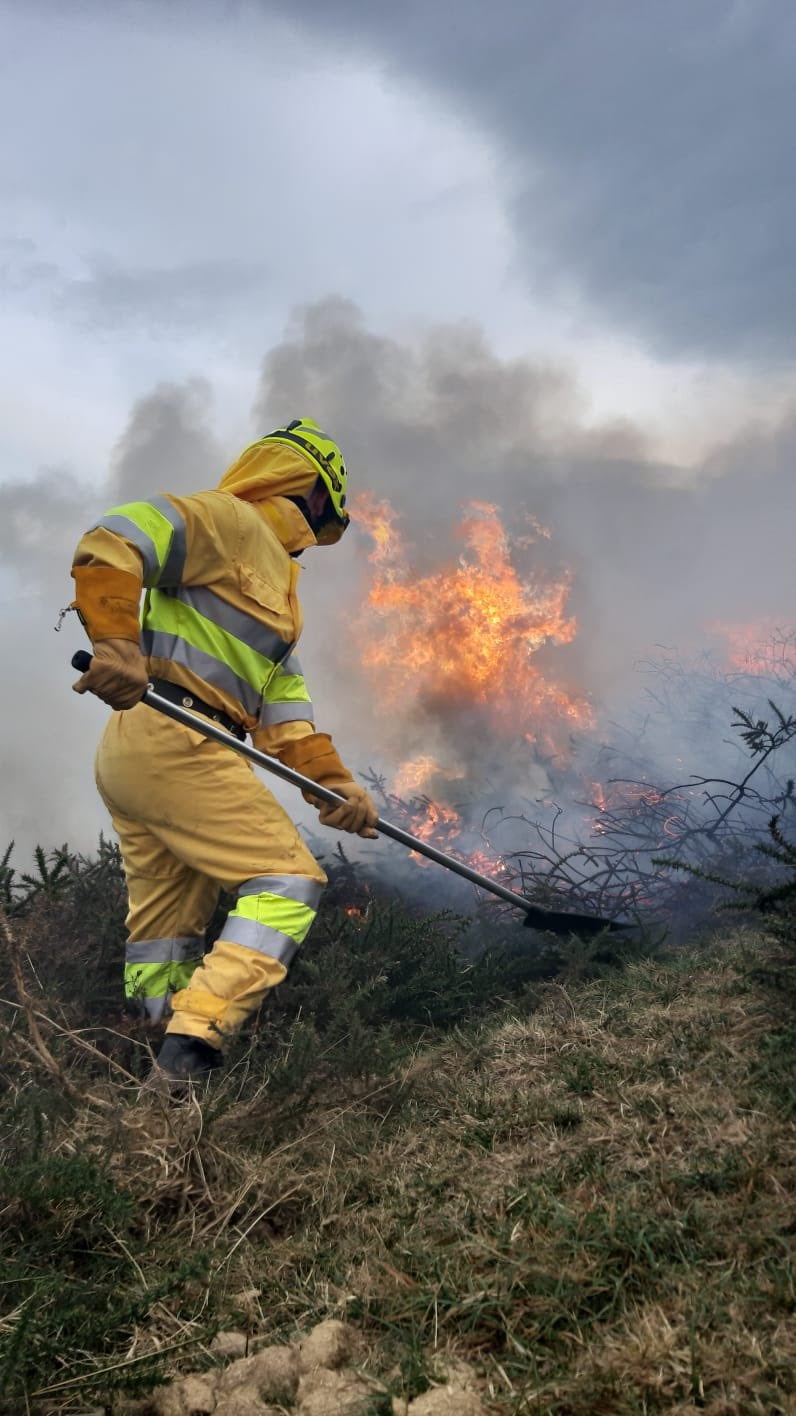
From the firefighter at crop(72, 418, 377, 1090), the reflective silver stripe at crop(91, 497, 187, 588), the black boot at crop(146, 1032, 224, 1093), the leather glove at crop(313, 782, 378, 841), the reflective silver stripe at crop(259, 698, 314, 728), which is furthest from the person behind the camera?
the reflective silver stripe at crop(259, 698, 314, 728)

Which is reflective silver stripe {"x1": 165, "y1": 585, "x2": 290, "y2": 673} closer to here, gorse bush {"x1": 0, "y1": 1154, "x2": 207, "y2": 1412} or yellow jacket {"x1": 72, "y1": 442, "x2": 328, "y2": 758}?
yellow jacket {"x1": 72, "y1": 442, "x2": 328, "y2": 758}

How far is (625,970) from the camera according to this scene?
5.01 metres

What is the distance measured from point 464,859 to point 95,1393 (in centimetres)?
617

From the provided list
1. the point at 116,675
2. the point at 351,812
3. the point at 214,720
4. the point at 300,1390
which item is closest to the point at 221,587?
the point at 214,720

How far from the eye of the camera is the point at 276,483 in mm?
4762

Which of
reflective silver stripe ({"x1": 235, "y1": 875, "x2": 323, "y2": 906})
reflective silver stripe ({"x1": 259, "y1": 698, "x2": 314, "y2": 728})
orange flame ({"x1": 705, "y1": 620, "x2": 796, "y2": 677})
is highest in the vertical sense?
orange flame ({"x1": 705, "y1": 620, "x2": 796, "y2": 677})

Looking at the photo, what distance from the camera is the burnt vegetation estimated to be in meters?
2.01

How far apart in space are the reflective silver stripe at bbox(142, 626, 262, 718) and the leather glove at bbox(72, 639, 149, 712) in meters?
0.44

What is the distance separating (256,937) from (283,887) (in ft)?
0.78

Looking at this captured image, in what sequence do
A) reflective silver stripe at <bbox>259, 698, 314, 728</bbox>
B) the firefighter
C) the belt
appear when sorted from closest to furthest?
the firefighter → the belt → reflective silver stripe at <bbox>259, 698, 314, 728</bbox>

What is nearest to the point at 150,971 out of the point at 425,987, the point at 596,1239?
the point at 425,987

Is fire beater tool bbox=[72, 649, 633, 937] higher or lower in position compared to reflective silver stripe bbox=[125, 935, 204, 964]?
higher

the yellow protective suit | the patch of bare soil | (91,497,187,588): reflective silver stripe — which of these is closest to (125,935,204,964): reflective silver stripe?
the yellow protective suit

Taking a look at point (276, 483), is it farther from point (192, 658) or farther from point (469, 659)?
point (469, 659)
